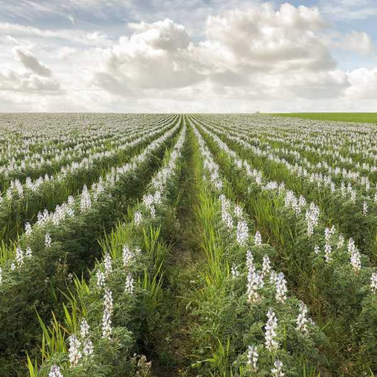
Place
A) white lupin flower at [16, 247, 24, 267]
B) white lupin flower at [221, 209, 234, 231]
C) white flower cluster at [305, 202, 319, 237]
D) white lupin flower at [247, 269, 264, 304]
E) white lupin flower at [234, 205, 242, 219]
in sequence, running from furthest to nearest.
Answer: white lupin flower at [234, 205, 242, 219], white lupin flower at [221, 209, 234, 231], white flower cluster at [305, 202, 319, 237], white lupin flower at [16, 247, 24, 267], white lupin flower at [247, 269, 264, 304]

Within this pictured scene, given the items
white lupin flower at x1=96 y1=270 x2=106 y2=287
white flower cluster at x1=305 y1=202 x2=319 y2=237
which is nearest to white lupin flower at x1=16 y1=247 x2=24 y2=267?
white lupin flower at x1=96 y1=270 x2=106 y2=287

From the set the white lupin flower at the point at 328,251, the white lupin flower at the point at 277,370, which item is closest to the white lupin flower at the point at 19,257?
the white lupin flower at the point at 277,370

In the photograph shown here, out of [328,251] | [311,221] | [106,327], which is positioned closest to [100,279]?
[106,327]

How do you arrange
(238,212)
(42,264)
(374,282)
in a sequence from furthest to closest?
(238,212) < (42,264) < (374,282)

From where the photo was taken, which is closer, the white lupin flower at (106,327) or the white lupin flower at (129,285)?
the white lupin flower at (106,327)

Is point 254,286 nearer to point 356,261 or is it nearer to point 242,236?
point 242,236

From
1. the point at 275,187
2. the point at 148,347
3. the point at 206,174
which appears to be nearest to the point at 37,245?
the point at 148,347

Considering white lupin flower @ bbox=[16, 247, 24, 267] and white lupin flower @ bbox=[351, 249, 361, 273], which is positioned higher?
white lupin flower @ bbox=[351, 249, 361, 273]

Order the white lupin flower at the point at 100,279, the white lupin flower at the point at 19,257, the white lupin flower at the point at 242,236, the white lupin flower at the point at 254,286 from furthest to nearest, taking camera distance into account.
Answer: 1. the white lupin flower at the point at 242,236
2. the white lupin flower at the point at 19,257
3. the white lupin flower at the point at 100,279
4. the white lupin flower at the point at 254,286

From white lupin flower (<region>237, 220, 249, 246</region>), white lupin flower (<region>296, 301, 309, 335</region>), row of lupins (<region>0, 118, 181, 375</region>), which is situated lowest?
row of lupins (<region>0, 118, 181, 375</region>)

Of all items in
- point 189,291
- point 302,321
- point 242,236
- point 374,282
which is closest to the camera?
point 302,321

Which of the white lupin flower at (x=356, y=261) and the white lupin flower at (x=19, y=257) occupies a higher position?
the white lupin flower at (x=356, y=261)

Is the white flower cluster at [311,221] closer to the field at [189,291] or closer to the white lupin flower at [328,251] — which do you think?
the field at [189,291]

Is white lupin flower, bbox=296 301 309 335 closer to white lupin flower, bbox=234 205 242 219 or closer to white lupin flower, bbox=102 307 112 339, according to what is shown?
white lupin flower, bbox=102 307 112 339
